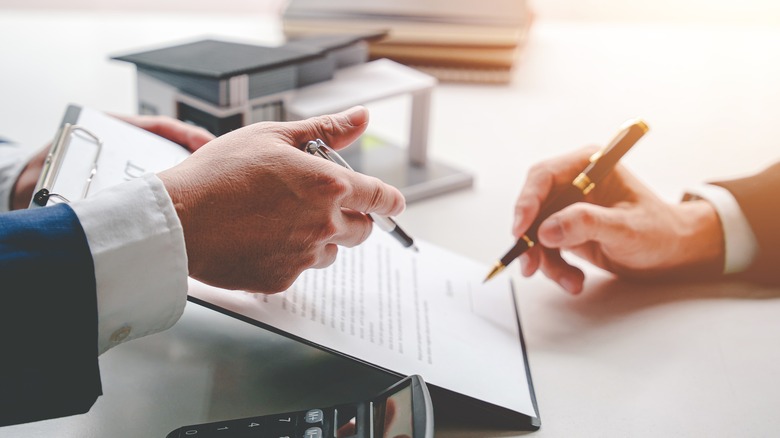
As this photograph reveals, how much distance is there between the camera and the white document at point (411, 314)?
62cm

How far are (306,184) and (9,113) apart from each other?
0.77 meters

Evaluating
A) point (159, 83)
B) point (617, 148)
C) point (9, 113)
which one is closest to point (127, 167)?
point (159, 83)

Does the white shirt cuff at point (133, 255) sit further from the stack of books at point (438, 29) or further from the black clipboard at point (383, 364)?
the stack of books at point (438, 29)

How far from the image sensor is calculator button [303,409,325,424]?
56 cm

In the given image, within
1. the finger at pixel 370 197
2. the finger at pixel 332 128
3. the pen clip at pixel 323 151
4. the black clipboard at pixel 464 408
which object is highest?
the finger at pixel 332 128

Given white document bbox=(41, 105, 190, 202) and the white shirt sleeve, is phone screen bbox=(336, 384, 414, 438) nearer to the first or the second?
white document bbox=(41, 105, 190, 202)

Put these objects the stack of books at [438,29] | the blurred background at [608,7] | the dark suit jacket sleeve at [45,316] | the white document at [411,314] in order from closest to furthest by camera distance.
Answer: the dark suit jacket sleeve at [45,316], the white document at [411,314], the stack of books at [438,29], the blurred background at [608,7]

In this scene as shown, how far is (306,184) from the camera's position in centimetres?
62

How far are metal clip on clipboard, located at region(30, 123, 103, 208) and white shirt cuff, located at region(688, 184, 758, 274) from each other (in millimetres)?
625

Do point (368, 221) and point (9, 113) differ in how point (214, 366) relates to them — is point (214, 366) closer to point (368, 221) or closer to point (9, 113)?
point (368, 221)

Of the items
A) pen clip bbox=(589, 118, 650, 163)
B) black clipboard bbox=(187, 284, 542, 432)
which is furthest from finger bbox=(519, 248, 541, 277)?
black clipboard bbox=(187, 284, 542, 432)

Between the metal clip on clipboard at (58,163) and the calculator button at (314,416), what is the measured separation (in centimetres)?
25

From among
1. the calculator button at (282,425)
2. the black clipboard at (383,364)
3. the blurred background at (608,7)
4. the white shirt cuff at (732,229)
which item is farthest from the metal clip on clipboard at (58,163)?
the blurred background at (608,7)

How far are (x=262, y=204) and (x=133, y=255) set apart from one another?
105 millimetres
